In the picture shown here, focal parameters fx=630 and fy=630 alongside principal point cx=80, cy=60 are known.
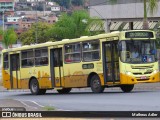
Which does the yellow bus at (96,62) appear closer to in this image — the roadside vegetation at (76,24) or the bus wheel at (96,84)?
the bus wheel at (96,84)

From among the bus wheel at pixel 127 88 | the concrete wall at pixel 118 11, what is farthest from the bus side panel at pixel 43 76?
the concrete wall at pixel 118 11

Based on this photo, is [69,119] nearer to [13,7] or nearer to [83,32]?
[83,32]

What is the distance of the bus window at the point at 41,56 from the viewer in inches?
1316

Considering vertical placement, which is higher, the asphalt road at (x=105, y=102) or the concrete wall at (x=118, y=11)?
the concrete wall at (x=118, y=11)

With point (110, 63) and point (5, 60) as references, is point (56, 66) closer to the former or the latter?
point (110, 63)

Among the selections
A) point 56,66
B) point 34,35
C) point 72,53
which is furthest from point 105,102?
point 34,35

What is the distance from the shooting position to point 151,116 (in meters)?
11.7

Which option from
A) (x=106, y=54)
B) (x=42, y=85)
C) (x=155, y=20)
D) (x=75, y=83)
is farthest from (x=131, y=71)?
(x=155, y=20)

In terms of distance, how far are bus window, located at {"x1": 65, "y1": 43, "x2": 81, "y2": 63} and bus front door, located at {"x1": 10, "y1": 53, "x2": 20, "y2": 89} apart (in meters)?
4.71

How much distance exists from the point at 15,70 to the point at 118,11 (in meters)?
→ 31.7

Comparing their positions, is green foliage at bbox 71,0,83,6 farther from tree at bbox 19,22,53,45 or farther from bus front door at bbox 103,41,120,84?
bus front door at bbox 103,41,120,84

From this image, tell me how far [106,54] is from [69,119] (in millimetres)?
17700

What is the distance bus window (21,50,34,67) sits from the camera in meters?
34.8

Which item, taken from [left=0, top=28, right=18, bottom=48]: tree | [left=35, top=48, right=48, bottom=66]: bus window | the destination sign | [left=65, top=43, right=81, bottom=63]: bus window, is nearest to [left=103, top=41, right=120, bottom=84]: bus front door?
the destination sign
